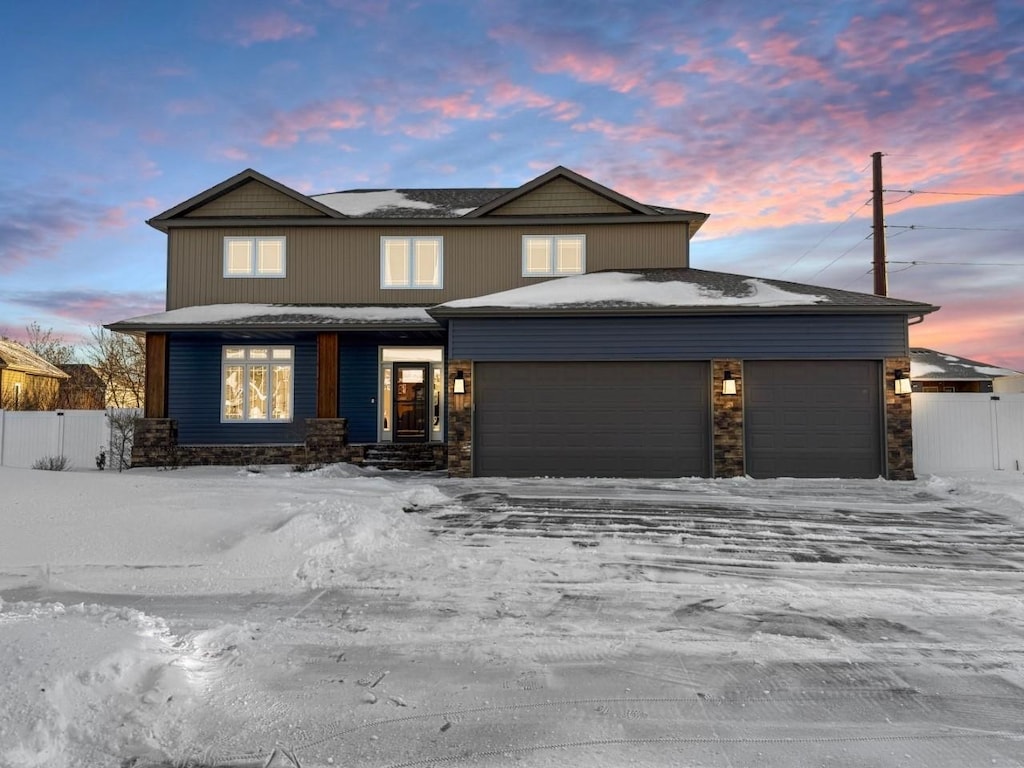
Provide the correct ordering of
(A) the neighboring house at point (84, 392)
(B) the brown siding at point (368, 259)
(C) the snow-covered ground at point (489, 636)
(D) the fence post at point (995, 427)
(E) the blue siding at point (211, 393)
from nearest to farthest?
(C) the snow-covered ground at point (489, 636) < (D) the fence post at point (995, 427) < (E) the blue siding at point (211, 393) < (B) the brown siding at point (368, 259) < (A) the neighboring house at point (84, 392)

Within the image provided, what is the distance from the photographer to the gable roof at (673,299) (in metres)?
11.8

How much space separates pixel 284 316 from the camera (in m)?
14.3

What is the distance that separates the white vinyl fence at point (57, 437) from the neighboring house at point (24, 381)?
709 inches

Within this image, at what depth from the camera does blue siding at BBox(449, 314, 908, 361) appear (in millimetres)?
11883

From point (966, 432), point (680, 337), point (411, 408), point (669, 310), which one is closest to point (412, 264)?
point (411, 408)

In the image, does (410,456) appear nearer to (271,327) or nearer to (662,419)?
(271,327)

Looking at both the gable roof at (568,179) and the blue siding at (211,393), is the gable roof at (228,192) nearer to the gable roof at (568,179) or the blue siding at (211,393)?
the blue siding at (211,393)

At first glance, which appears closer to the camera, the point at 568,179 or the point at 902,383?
the point at 902,383

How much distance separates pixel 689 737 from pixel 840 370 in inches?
439

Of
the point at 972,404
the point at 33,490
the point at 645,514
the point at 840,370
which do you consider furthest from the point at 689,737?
the point at 972,404

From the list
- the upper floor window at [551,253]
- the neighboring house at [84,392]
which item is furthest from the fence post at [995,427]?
the neighboring house at [84,392]

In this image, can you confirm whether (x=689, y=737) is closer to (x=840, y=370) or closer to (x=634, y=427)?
(x=634, y=427)

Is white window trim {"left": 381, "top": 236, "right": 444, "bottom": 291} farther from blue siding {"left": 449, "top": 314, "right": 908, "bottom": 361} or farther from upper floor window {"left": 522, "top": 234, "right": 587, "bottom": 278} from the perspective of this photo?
blue siding {"left": 449, "top": 314, "right": 908, "bottom": 361}

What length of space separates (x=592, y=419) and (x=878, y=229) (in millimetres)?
12716
